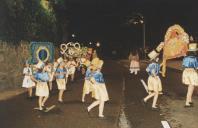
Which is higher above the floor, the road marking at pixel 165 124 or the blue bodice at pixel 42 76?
the blue bodice at pixel 42 76

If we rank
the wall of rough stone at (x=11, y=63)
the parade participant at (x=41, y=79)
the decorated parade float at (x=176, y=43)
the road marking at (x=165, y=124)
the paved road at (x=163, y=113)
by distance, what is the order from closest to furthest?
the road marking at (x=165, y=124)
the paved road at (x=163, y=113)
the parade participant at (x=41, y=79)
the decorated parade float at (x=176, y=43)
the wall of rough stone at (x=11, y=63)

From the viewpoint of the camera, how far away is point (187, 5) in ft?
185

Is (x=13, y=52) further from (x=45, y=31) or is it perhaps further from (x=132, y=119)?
(x=132, y=119)

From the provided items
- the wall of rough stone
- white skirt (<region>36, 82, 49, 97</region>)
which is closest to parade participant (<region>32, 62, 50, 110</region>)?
white skirt (<region>36, 82, 49, 97</region>)

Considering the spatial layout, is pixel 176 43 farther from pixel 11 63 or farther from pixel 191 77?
pixel 11 63

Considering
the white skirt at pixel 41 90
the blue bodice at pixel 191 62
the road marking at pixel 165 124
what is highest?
the blue bodice at pixel 191 62

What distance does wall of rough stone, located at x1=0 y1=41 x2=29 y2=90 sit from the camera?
2248 centimetres

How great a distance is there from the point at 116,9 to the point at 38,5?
7608cm

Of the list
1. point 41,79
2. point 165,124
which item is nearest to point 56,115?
Result: point 41,79

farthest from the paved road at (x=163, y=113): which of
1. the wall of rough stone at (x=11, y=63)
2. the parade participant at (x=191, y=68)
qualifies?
the wall of rough stone at (x=11, y=63)

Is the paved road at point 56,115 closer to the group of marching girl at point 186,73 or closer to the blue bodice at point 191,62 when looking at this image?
the group of marching girl at point 186,73

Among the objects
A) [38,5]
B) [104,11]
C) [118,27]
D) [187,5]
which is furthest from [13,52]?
[118,27]

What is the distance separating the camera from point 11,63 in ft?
77.2

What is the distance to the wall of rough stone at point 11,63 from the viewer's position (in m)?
22.5
